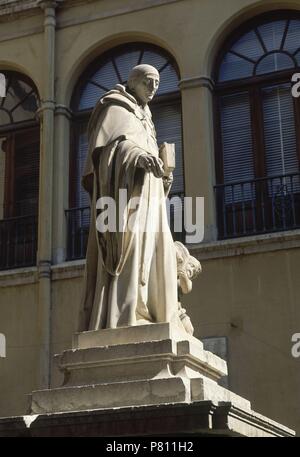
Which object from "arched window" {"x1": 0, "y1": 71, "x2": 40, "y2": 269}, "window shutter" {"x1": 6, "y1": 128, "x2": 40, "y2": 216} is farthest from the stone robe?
"window shutter" {"x1": 6, "y1": 128, "x2": 40, "y2": 216}

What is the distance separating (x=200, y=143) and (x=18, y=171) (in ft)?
10.6

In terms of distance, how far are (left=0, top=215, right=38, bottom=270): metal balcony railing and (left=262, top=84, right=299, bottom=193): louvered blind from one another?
12.4 feet

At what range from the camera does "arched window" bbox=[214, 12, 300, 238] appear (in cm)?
1262

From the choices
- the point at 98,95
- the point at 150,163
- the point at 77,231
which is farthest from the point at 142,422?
the point at 98,95

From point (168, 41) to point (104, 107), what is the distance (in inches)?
281

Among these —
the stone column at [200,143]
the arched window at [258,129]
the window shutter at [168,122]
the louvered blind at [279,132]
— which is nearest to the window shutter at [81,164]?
the window shutter at [168,122]

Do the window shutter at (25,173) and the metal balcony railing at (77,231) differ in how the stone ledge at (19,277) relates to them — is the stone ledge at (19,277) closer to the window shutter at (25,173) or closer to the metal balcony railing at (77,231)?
the metal balcony railing at (77,231)

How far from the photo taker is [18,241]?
45.4 feet

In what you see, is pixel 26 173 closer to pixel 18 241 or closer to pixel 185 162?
pixel 18 241

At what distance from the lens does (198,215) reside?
1258 cm

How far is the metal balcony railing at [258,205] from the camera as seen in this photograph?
1241 cm

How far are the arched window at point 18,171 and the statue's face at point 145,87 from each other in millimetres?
6957

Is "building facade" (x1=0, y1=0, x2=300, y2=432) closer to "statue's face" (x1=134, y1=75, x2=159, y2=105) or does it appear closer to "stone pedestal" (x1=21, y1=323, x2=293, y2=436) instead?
"statue's face" (x1=134, y1=75, x2=159, y2=105)
